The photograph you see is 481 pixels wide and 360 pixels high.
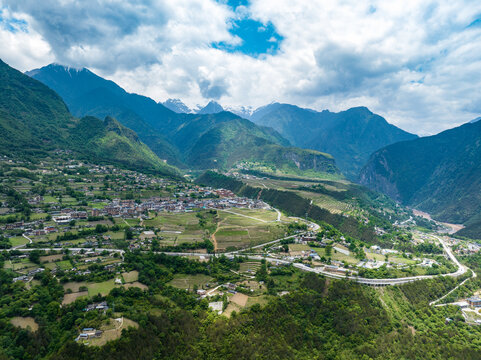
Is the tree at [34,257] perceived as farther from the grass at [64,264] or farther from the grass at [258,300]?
the grass at [258,300]

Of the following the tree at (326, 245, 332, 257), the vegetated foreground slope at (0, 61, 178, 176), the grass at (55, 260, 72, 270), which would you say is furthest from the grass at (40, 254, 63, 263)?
the vegetated foreground slope at (0, 61, 178, 176)

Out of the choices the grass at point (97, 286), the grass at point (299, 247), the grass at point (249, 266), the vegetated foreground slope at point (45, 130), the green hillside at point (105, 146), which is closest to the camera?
the grass at point (97, 286)

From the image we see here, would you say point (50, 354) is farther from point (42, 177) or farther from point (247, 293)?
point (42, 177)

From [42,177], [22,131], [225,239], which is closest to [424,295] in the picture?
[225,239]

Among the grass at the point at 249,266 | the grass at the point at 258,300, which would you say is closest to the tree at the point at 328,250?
the grass at the point at 249,266

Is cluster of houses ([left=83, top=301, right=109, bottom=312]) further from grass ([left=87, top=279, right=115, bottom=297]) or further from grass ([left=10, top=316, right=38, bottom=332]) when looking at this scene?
grass ([left=10, top=316, right=38, bottom=332])
